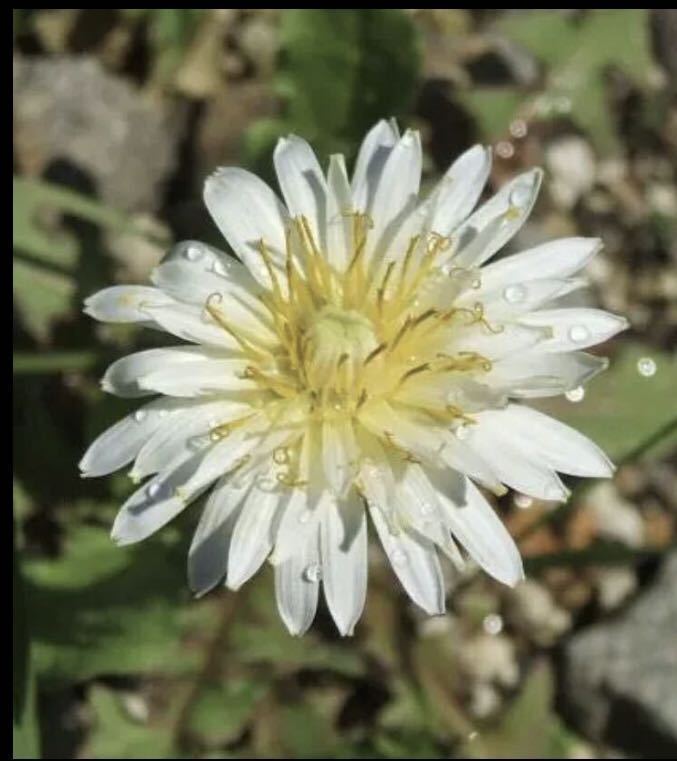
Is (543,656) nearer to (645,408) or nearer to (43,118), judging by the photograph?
(645,408)

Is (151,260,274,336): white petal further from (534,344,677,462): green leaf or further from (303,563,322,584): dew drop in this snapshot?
(534,344,677,462): green leaf

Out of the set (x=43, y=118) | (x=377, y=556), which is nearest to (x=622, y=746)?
(x=377, y=556)

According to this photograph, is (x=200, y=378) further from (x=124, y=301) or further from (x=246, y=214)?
(x=246, y=214)

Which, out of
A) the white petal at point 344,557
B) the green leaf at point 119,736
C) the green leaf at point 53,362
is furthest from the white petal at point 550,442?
the green leaf at point 119,736

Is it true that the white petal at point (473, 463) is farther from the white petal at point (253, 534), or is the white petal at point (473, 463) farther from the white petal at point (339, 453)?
the white petal at point (253, 534)

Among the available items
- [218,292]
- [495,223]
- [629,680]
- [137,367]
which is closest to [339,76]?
[495,223]

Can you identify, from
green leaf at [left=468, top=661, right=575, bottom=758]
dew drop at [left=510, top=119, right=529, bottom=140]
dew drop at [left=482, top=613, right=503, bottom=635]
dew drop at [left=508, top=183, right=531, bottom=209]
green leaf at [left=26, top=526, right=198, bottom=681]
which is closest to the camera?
dew drop at [left=508, top=183, right=531, bottom=209]

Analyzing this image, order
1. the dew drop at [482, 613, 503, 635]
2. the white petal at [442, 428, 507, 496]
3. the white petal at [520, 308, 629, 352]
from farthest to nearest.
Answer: the dew drop at [482, 613, 503, 635]
the white petal at [520, 308, 629, 352]
the white petal at [442, 428, 507, 496]

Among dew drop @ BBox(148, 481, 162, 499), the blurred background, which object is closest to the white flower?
dew drop @ BBox(148, 481, 162, 499)
